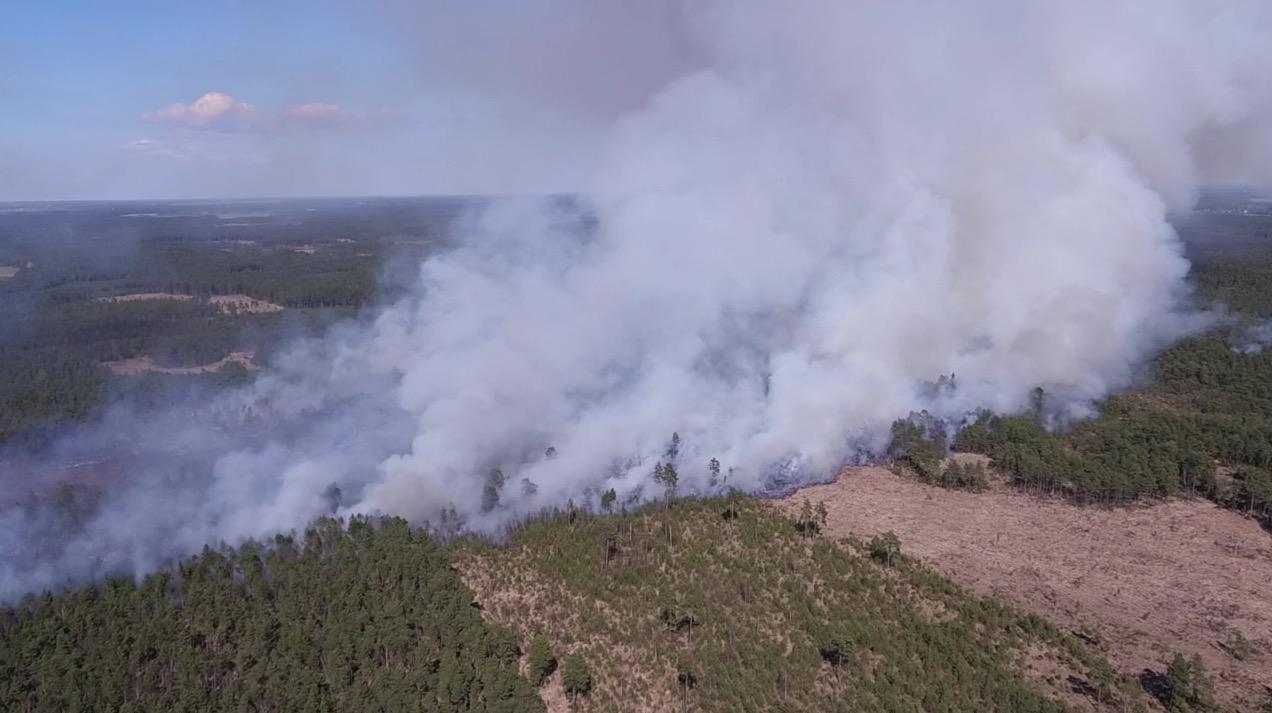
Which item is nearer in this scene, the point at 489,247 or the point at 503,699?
the point at 503,699

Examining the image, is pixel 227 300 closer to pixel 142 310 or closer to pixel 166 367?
pixel 142 310

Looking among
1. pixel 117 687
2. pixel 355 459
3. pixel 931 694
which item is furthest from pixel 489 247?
→ pixel 931 694

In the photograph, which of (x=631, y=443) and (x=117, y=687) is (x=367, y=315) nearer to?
(x=631, y=443)

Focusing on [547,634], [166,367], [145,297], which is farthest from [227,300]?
[547,634]

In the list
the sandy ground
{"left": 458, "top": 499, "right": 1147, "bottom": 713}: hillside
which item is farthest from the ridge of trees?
the sandy ground

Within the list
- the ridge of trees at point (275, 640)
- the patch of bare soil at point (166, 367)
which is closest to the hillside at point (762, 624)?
the ridge of trees at point (275, 640)

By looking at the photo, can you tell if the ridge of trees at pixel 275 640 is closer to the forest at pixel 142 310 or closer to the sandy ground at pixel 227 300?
the forest at pixel 142 310
